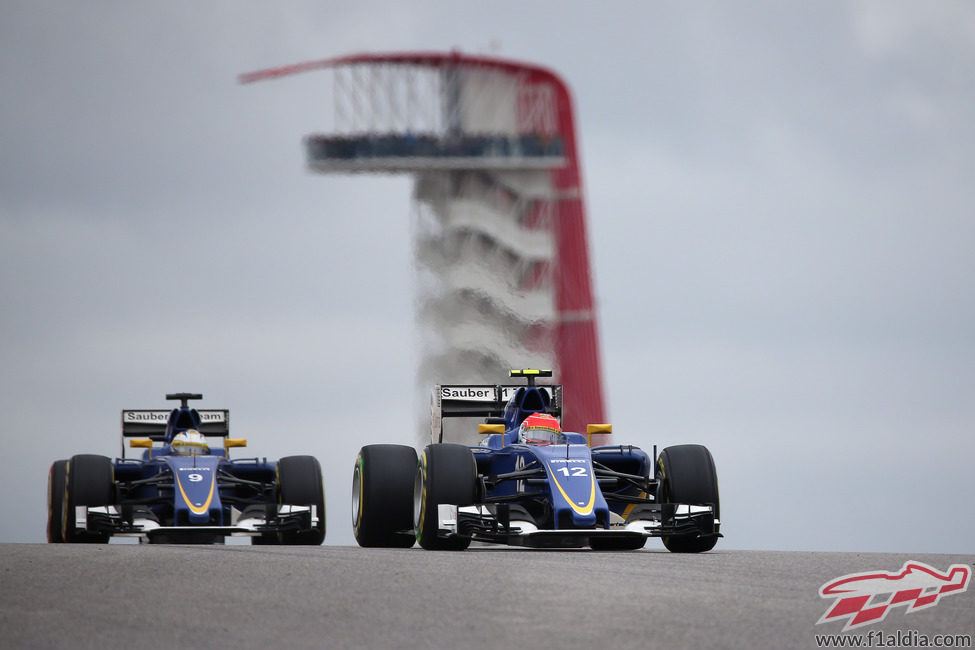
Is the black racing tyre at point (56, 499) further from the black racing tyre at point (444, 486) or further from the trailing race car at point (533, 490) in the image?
the black racing tyre at point (444, 486)

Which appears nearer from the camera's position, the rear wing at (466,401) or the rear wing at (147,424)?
the rear wing at (466,401)

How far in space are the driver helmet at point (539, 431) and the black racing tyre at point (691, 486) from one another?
1.66 m

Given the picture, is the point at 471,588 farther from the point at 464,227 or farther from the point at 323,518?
the point at 464,227

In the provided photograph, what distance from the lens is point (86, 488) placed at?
23.0 metres

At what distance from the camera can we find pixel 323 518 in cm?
2383

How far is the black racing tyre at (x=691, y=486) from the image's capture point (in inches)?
684

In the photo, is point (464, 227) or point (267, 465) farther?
point (464, 227)

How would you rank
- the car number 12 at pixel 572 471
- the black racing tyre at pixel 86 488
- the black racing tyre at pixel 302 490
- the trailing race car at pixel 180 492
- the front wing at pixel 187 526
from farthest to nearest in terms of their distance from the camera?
the black racing tyre at pixel 302 490 < the black racing tyre at pixel 86 488 < the trailing race car at pixel 180 492 < the front wing at pixel 187 526 < the car number 12 at pixel 572 471

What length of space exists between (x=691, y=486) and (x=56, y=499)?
12.2 meters

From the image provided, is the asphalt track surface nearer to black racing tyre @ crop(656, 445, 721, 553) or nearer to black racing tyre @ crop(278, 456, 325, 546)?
black racing tyre @ crop(656, 445, 721, 553)

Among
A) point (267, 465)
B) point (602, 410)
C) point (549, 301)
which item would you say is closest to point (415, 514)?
point (267, 465)

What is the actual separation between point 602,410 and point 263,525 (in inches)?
1157

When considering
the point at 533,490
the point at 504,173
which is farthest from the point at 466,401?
the point at 504,173

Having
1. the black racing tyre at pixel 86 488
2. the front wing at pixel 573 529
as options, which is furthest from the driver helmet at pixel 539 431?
the black racing tyre at pixel 86 488
